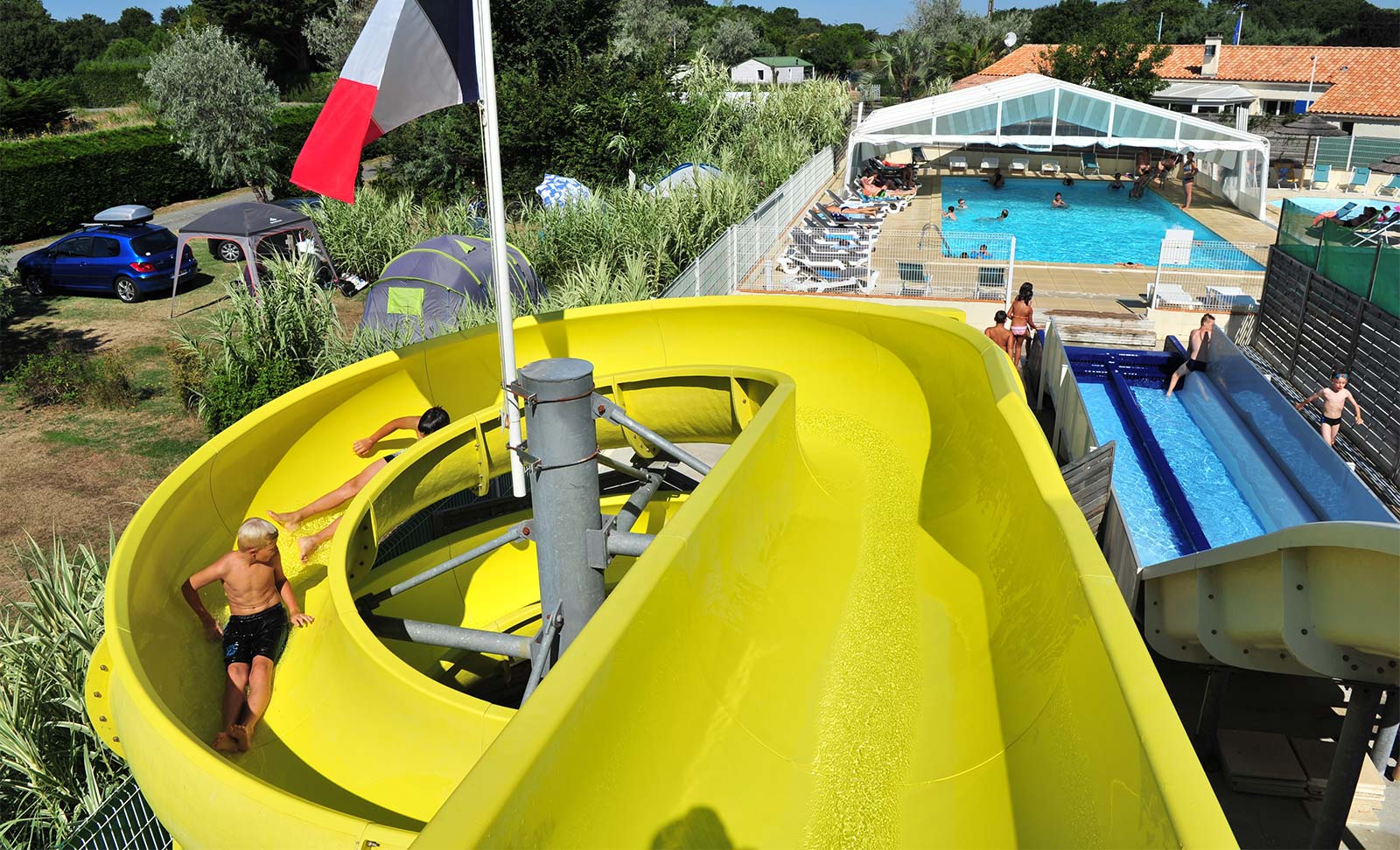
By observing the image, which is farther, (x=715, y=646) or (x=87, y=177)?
(x=87, y=177)

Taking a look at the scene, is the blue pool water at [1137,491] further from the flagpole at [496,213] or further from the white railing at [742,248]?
the flagpole at [496,213]

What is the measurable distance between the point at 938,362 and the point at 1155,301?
10.6 meters

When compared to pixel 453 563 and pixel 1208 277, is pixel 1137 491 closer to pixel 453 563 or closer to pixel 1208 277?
pixel 1208 277

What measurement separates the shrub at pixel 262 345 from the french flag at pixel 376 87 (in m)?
5.60

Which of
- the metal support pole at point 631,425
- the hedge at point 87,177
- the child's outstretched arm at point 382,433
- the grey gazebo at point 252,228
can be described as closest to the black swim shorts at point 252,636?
the child's outstretched arm at point 382,433

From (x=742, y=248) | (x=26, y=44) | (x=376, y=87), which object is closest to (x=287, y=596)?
(x=376, y=87)

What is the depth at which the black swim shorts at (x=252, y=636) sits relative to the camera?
4473 millimetres

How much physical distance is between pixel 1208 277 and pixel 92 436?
17733 mm

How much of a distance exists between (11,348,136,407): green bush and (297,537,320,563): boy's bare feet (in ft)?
29.3

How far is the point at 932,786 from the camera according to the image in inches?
167

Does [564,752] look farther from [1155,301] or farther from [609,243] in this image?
[1155,301]

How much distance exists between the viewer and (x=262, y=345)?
405 inches

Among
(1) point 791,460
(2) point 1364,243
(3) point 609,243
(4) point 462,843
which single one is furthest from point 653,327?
(2) point 1364,243

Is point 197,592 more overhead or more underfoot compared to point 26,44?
more underfoot
